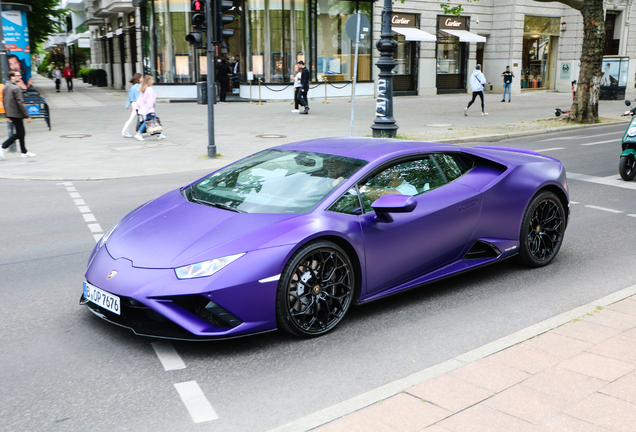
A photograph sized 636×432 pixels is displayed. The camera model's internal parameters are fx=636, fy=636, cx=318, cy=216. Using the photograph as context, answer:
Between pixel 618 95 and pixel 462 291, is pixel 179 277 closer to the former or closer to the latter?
pixel 462 291

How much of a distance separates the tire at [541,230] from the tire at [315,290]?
7.09 ft

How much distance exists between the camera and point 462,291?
5.48 meters

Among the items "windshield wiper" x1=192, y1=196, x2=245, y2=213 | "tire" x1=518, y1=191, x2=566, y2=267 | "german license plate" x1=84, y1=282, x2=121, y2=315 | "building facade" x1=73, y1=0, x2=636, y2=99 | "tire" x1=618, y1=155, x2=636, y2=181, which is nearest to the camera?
"german license plate" x1=84, y1=282, x2=121, y2=315

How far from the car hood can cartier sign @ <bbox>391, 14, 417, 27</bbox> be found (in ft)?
102

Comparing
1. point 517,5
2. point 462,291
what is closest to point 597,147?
point 462,291

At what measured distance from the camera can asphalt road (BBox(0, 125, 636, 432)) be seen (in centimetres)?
341

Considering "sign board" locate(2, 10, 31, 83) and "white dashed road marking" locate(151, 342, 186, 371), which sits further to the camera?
"sign board" locate(2, 10, 31, 83)

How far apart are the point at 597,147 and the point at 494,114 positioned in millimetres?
8890

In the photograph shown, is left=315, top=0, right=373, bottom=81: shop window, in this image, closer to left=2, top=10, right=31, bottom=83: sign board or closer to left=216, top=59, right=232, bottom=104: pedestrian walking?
left=216, top=59, right=232, bottom=104: pedestrian walking

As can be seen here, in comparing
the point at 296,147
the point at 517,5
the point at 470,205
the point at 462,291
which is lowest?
the point at 462,291

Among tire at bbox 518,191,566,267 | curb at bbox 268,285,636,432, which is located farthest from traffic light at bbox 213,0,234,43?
curb at bbox 268,285,636,432

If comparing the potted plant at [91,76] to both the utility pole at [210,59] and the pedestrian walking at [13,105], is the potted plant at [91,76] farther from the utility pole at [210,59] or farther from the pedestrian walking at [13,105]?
the utility pole at [210,59]

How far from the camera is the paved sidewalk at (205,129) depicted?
13.0 m

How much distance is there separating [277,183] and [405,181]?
1015 mm
